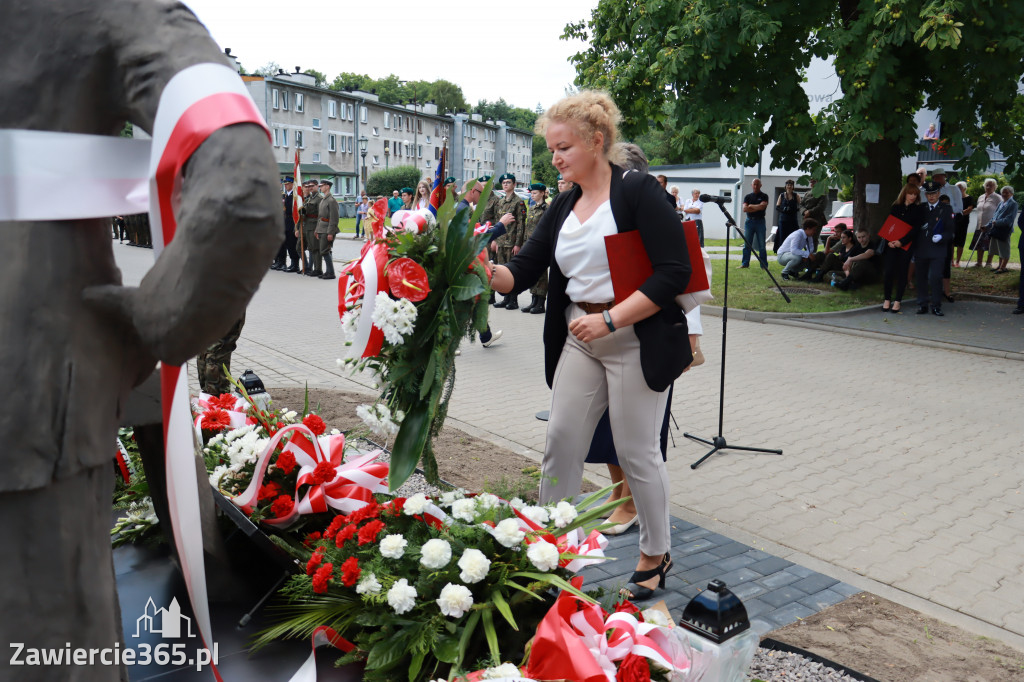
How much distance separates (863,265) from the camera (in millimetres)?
14781

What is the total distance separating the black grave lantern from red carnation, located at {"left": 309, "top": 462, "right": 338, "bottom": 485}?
166cm

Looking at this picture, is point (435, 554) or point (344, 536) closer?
point (435, 554)

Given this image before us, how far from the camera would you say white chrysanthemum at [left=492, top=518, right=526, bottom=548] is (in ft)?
8.97

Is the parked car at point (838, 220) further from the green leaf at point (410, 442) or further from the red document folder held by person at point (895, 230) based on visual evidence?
the green leaf at point (410, 442)

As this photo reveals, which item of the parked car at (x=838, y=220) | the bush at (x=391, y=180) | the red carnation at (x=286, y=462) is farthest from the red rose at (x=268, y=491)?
the bush at (x=391, y=180)

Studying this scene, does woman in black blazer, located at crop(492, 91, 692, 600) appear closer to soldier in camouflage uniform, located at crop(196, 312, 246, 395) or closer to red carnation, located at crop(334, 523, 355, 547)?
red carnation, located at crop(334, 523, 355, 547)

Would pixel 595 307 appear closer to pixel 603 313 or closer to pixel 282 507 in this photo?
pixel 603 313

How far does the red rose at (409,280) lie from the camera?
2.52 m

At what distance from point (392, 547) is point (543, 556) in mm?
507

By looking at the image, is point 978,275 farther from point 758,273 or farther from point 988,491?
point 988,491

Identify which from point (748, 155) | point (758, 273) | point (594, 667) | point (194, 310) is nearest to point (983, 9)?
point (748, 155)

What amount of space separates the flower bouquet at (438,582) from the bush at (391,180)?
55.0m

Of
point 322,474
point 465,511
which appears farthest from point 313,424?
point 465,511

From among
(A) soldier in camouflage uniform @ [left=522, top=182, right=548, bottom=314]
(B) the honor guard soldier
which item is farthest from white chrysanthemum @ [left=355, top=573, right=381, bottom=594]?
(A) soldier in camouflage uniform @ [left=522, top=182, right=548, bottom=314]
